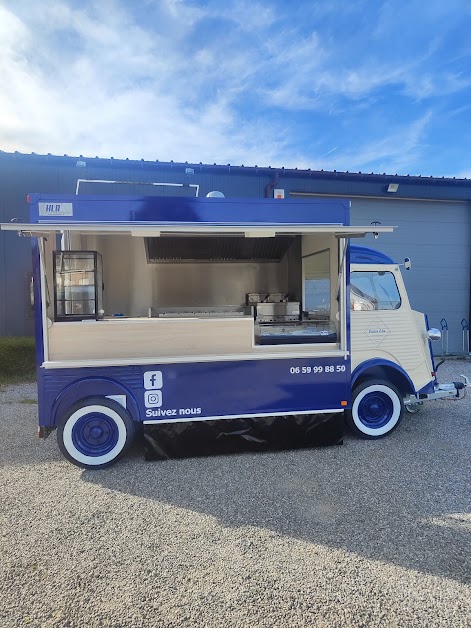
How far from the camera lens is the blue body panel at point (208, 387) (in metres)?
3.53

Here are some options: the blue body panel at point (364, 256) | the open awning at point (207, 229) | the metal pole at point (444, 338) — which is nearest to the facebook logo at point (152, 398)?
the open awning at point (207, 229)

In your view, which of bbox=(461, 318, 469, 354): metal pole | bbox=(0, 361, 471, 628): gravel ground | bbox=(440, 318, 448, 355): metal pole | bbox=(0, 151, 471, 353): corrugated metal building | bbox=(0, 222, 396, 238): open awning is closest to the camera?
bbox=(0, 361, 471, 628): gravel ground

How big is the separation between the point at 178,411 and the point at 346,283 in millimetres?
2036

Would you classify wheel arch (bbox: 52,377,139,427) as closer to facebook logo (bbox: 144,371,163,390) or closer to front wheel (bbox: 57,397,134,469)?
front wheel (bbox: 57,397,134,469)

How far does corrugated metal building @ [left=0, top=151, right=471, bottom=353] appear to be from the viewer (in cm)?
761

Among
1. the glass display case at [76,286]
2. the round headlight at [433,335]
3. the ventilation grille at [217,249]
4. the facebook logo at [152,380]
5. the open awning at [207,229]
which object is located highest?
the ventilation grille at [217,249]

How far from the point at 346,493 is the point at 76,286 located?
2989 millimetres

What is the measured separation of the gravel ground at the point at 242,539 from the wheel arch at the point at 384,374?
65cm

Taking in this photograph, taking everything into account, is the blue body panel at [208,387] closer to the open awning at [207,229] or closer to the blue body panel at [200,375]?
the blue body panel at [200,375]

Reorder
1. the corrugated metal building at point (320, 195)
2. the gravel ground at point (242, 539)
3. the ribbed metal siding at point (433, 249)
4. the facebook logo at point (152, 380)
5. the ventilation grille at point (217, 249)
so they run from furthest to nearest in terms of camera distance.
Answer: the ribbed metal siding at point (433, 249) → the corrugated metal building at point (320, 195) → the ventilation grille at point (217, 249) → the facebook logo at point (152, 380) → the gravel ground at point (242, 539)

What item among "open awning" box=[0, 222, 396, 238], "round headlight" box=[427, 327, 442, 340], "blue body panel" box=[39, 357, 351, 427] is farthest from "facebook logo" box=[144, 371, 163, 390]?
"round headlight" box=[427, 327, 442, 340]

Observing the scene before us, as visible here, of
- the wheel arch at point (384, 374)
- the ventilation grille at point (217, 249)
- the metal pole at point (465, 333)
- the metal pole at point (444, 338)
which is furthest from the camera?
the metal pole at point (465, 333)

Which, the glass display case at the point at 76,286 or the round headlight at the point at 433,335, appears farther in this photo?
the round headlight at the point at 433,335

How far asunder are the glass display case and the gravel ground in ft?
4.81
